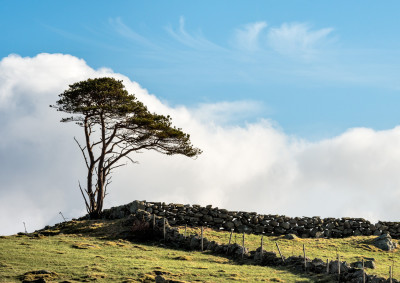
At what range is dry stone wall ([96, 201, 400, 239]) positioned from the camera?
40.1 m

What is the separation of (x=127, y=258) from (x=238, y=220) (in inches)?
587

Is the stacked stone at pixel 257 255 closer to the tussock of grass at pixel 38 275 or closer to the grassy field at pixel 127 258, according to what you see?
the grassy field at pixel 127 258

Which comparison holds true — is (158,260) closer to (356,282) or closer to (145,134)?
(356,282)

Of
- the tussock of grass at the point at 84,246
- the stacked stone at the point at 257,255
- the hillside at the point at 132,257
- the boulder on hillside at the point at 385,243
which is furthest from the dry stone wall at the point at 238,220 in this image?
the tussock of grass at the point at 84,246

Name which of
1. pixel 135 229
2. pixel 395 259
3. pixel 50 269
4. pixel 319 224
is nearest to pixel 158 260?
→ pixel 50 269

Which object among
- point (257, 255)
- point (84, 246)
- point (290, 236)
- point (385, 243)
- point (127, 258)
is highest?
point (290, 236)

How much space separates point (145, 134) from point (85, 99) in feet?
19.0

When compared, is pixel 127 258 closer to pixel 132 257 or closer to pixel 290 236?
pixel 132 257

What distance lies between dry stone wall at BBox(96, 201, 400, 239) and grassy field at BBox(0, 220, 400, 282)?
1.74 m

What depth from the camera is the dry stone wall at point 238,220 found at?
40062 millimetres

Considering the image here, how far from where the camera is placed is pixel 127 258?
27.4m

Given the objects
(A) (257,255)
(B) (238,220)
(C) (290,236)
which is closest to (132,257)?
(A) (257,255)

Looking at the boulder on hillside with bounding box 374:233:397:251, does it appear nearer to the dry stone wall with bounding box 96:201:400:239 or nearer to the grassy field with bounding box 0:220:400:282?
the grassy field with bounding box 0:220:400:282

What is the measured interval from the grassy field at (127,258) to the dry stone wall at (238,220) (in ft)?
5.72
